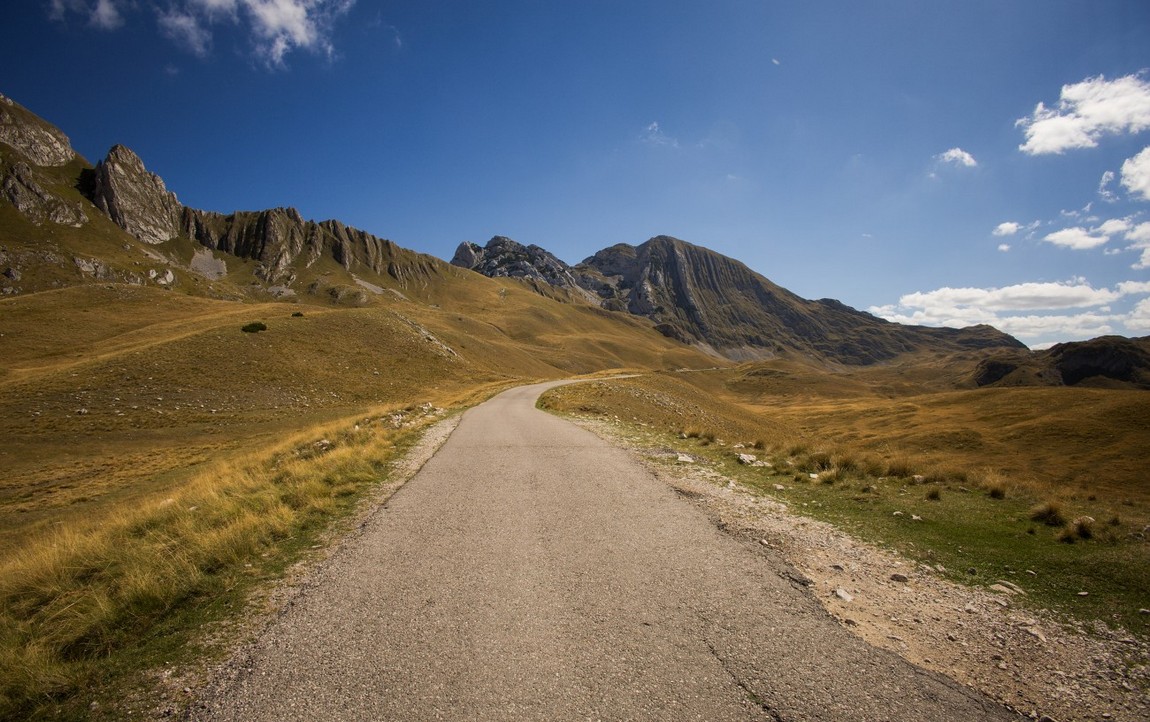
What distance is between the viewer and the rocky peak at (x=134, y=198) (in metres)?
148

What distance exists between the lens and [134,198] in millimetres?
155125

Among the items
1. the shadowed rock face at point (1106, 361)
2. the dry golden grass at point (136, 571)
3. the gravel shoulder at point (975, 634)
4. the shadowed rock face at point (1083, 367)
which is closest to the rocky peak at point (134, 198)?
the dry golden grass at point (136, 571)

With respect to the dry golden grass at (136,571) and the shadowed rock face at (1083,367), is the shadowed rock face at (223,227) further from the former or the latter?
the shadowed rock face at (1083,367)

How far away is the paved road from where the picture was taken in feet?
12.9

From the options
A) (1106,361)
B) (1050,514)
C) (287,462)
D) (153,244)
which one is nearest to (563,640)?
(1050,514)

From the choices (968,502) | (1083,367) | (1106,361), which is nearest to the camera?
(968,502)

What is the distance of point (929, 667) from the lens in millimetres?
4598

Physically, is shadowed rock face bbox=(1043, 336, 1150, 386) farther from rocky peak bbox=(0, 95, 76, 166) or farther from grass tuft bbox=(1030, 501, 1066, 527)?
rocky peak bbox=(0, 95, 76, 166)

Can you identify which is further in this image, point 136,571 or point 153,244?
point 153,244

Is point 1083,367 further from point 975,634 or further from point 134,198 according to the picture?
point 134,198

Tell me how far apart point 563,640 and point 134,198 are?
22313cm

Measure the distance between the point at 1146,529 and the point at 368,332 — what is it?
2408 inches

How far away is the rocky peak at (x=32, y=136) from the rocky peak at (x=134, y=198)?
12.3 m

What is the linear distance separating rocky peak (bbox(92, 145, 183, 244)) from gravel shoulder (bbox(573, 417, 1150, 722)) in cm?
21121
